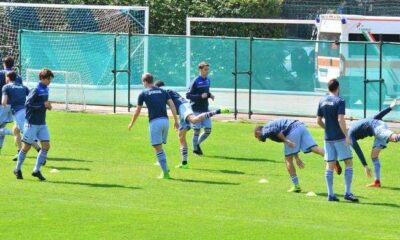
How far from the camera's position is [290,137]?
63.3 ft

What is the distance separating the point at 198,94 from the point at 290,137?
5.49 meters

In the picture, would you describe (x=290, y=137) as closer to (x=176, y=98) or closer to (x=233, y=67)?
(x=176, y=98)

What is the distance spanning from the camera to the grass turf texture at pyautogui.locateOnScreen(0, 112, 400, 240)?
15.5 m

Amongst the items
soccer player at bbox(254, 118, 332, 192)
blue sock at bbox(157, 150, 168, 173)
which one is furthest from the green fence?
soccer player at bbox(254, 118, 332, 192)

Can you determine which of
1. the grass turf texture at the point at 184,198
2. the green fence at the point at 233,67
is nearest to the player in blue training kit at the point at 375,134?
the grass turf texture at the point at 184,198

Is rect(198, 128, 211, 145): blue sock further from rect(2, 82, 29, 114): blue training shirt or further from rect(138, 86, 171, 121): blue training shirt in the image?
rect(2, 82, 29, 114): blue training shirt

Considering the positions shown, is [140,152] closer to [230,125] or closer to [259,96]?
[230,125]

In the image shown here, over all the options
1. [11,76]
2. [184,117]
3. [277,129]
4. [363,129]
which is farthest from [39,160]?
[363,129]

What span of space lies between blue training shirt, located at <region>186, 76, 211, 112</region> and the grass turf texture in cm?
114

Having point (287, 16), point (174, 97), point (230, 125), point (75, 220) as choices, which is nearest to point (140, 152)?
point (174, 97)

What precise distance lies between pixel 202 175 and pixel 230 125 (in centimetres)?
958

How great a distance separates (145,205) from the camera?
17.7m

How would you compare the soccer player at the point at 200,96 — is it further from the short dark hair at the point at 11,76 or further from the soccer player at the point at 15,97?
the short dark hair at the point at 11,76

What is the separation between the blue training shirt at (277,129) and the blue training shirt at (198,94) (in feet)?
17.4
